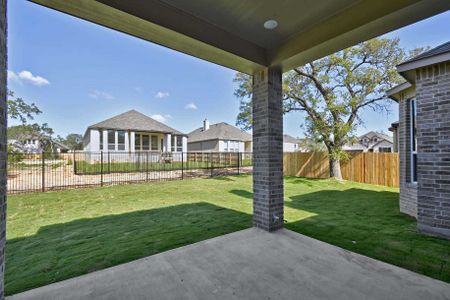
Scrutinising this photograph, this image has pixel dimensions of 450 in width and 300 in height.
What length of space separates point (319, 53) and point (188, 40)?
1.87 meters

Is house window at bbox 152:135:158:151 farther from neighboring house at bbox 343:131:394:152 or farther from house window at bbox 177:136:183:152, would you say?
neighboring house at bbox 343:131:394:152

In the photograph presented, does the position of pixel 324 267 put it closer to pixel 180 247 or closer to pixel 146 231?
pixel 180 247

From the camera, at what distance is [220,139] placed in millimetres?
27062

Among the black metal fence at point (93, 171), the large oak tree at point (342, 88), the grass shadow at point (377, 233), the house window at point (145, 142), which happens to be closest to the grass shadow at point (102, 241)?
the grass shadow at point (377, 233)

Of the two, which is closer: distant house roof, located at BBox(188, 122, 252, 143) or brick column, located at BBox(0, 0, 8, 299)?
brick column, located at BBox(0, 0, 8, 299)

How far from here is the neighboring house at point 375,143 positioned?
92.3 ft

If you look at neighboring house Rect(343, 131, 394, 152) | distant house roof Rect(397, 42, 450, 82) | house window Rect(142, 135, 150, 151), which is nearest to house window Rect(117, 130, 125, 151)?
house window Rect(142, 135, 150, 151)

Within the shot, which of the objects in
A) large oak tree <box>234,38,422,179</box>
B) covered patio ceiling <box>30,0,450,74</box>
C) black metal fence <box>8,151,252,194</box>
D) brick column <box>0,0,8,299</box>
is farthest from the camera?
large oak tree <box>234,38,422,179</box>

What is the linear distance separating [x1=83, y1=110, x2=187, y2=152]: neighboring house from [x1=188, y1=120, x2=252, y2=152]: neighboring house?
6.00 meters

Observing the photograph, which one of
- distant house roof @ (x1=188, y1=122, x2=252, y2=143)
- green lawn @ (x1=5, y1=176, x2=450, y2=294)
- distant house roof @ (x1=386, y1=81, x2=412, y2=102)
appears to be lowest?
green lawn @ (x1=5, y1=176, x2=450, y2=294)

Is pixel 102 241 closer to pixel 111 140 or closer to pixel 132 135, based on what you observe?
pixel 111 140

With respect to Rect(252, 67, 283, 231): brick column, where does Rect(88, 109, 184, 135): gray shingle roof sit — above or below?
above

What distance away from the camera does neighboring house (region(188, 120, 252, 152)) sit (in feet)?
90.4

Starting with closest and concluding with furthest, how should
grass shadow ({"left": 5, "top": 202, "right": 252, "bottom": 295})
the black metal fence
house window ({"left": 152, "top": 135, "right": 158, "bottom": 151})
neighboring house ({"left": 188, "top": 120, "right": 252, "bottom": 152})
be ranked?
grass shadow ({"left": 5, "top": 202, "right": 252, "bottom": 295}) < the black metal fence < house window ({"left": 152, "top": 135, "right": 158, "bottom": 151}) < neighboring house ({"left": 188, "top": 120, "right": 252, "bottom": 152})
